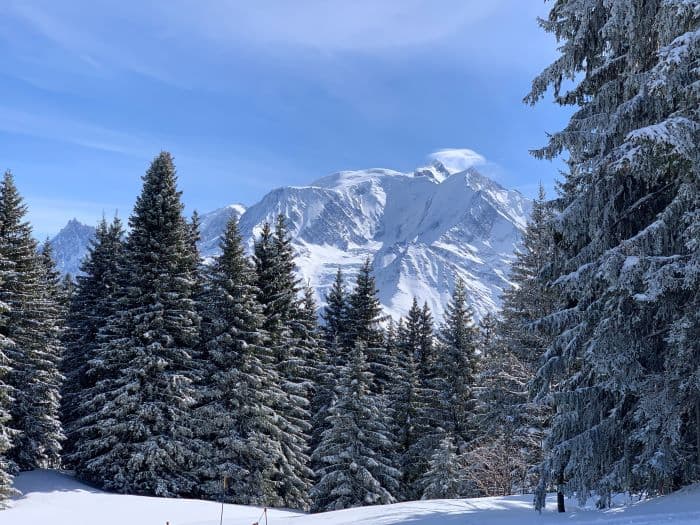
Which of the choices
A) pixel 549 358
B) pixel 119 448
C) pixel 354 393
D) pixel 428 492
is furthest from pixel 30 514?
pixel 549 358

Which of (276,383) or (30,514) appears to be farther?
(276,383)

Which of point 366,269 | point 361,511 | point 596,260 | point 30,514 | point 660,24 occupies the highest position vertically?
point 366,269

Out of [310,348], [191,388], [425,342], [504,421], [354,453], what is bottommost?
[354,453]

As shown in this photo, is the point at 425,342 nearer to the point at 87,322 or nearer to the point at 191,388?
the point at 191,388

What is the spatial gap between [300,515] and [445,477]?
1193 centimetres

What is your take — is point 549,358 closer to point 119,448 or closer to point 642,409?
point 642,409

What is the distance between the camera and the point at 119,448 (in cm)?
2180

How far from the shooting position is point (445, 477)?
24.5 m

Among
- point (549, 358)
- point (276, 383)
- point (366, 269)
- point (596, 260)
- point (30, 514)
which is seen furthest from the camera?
point (366, 269)

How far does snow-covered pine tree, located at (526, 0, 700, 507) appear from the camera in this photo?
7.43 metres

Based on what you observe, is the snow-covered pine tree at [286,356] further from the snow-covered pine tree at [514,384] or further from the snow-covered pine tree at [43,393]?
the snow-covered pine tree at [43,393]

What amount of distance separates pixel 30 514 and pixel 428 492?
1562cm

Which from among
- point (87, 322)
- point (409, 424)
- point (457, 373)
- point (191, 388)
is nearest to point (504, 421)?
point (457, 373)

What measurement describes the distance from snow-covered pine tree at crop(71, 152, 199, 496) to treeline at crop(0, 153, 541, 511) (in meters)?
0.07
